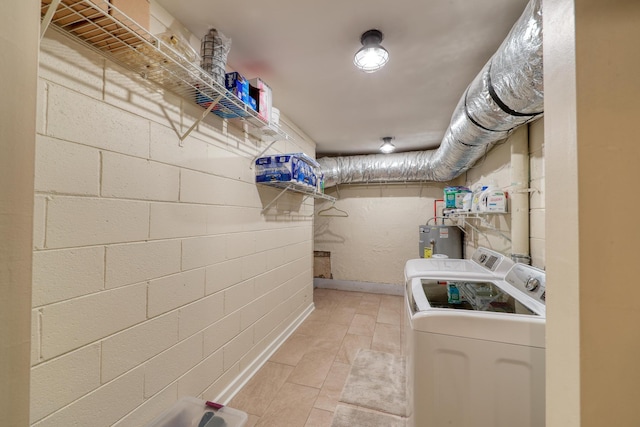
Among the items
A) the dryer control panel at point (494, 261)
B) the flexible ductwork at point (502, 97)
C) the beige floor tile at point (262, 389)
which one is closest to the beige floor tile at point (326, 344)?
the beige floor tile at point (262, 389)

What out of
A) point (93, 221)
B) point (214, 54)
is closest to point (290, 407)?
point (93, 221)

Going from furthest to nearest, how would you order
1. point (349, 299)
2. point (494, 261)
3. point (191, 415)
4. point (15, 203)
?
point (349, 299), point (494, 261), point (191, 415), point (15, 203)

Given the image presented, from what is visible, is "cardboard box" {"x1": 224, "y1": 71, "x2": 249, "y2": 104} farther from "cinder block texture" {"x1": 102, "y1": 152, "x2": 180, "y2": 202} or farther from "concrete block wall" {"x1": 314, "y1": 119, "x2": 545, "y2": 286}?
"concrete block wall" {"x1": 314, "y1": 119, "x2": 545, "y2": 286}

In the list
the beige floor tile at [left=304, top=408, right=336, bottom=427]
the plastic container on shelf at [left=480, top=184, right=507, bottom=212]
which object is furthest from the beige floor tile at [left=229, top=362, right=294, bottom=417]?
the plastic container on shelf at [left=480, top=184, right=507, bottom=212]

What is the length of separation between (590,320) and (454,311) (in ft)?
2.07

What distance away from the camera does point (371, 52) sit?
4.66 ft

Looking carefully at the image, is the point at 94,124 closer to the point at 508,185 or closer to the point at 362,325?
the point at 508,185

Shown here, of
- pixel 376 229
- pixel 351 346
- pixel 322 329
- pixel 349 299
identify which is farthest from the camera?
pixel 376 229

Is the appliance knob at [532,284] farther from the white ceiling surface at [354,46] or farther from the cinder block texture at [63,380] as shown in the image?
the cinder block texture at [63,380]

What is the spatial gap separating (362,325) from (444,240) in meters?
1.68

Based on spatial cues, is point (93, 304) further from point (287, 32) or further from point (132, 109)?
point (287, 32)

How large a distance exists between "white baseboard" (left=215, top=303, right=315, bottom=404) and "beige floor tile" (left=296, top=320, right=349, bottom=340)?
10 centimetres

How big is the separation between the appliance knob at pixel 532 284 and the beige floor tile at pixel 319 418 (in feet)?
4.56

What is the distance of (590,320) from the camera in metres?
0.50
